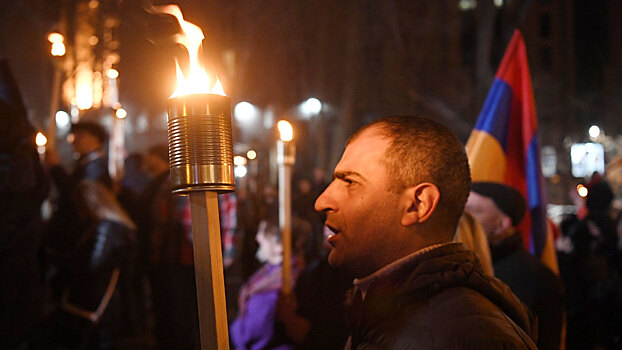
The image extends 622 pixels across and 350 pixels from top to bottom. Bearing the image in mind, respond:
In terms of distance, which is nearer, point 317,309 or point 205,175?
point 205,175

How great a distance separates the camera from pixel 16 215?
9.98 ft

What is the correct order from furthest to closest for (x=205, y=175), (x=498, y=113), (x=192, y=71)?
(x=498, y=113) → (x=192, y=71) → (x=205, y=175)

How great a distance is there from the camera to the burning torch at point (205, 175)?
4.10ft

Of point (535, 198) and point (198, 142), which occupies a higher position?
point (198, 142)

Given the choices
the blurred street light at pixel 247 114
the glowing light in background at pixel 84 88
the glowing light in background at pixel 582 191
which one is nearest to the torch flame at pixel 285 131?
the glowing light in background at pixel 582 191

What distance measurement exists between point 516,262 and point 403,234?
200 centimetres

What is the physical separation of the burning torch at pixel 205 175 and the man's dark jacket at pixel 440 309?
1.78 ft

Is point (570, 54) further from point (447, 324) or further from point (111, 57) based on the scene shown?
point (447, 324)

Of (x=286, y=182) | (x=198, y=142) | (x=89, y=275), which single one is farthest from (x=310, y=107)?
(x=198, y=142)

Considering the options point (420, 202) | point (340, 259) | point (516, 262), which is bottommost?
point (516, 262)

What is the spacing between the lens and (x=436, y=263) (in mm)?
1660

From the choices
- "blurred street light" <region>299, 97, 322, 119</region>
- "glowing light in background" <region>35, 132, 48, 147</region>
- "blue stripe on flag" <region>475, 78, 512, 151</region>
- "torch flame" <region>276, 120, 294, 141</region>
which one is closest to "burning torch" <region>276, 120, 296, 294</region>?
"torch flame" <region>276, 120, 294, 141</region>

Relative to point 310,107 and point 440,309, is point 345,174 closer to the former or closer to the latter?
point 440,309

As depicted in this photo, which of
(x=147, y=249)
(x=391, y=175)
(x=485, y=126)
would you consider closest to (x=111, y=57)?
(x=147, y=249)
